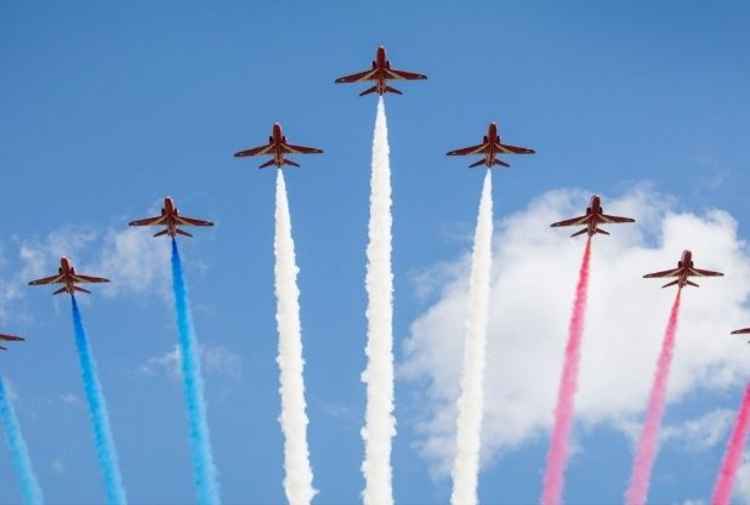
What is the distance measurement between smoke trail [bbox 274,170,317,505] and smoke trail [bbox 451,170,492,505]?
12.6 metres

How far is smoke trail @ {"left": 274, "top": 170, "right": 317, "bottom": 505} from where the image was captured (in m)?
88.5

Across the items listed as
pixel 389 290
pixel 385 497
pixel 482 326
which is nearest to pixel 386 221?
pixel 389 290

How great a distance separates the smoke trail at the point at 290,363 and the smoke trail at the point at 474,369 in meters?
12.6

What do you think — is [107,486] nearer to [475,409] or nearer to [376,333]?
[376,333]

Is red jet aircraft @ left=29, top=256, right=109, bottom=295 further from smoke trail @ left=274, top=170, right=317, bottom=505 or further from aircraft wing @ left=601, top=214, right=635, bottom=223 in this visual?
aircraft wing @ left=601, top=214, right=635, bottom=223

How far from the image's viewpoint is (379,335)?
91.8m

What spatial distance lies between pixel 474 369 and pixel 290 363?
52.0 ft

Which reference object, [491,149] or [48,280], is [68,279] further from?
[491,149]

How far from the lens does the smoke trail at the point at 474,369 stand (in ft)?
290

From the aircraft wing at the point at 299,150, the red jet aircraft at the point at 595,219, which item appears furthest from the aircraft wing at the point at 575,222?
the aircraft wing at the point at 299,150

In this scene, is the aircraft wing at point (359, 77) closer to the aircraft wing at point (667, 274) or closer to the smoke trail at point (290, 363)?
the smoke trail at point (290, 363)

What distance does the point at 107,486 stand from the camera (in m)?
85.7

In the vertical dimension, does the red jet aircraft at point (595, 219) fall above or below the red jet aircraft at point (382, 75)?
below

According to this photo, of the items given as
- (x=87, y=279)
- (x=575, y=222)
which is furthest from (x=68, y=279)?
(x=575, y=222)
